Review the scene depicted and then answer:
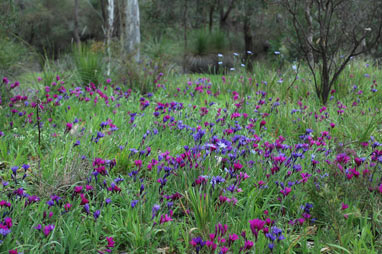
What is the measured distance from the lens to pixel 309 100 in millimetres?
5438

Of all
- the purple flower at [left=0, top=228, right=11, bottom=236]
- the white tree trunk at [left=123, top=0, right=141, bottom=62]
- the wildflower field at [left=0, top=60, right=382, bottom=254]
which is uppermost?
the white tree trunk at [left=123, top=0, right=141, bottom=62]

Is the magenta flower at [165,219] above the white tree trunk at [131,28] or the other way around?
the other way around

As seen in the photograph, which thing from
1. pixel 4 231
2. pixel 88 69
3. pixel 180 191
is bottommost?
pixel 180 191

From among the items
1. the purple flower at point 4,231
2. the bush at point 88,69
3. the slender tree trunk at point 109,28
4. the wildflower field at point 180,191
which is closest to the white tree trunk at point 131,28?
the slender tree trunk at point 109,28

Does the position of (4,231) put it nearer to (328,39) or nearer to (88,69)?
(88,69)

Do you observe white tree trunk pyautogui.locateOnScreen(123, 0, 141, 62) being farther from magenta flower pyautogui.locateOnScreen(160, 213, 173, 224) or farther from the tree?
magenta flower pyautogui.locateOnScreen(160, 213, 173, 224)

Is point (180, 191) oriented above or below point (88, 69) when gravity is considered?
below

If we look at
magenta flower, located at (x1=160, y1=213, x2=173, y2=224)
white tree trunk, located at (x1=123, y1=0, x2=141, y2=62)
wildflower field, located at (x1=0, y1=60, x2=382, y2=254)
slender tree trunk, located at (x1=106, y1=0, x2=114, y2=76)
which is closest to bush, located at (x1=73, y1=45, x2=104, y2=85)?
slender tree trunk, located at (x1=106, y1=0, x2=114, y2=76)

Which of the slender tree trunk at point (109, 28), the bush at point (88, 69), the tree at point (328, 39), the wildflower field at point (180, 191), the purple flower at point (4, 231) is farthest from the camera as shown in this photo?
the slender tree trunk at point (109, 28)

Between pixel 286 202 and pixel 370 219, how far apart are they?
55 cm

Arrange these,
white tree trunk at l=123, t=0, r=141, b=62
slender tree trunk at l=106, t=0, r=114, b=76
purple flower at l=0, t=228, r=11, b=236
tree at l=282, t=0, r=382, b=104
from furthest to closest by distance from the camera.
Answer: white tree trunk at l=123, t=0, r=141, b=62 < slender tree trunk at l=106, t=0, r=114, b=76 < tree at l=282, t=0, r=382, b=104 < purple flower at l=0, t=228, r=11, b=236

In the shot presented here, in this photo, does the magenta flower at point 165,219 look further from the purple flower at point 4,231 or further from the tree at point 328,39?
the tree at point 328,39

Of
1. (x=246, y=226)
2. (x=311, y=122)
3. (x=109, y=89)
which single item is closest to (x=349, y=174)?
(x=246, y=226)

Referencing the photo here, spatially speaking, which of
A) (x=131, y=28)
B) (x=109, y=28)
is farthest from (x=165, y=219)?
(x=131, y=28)
